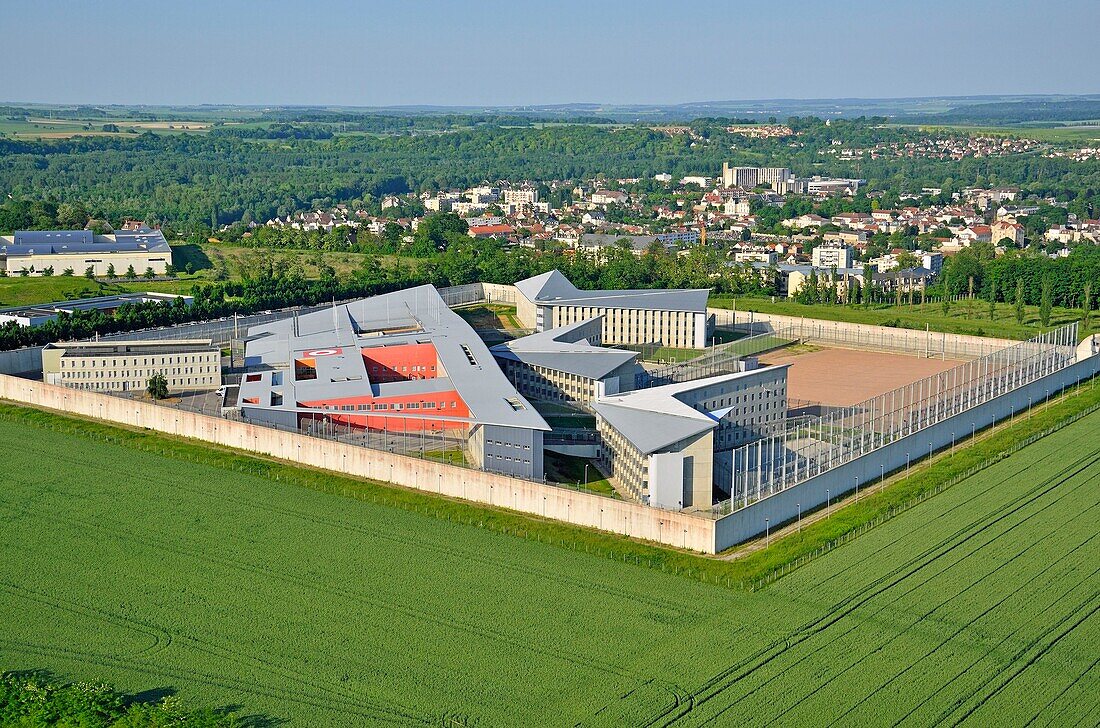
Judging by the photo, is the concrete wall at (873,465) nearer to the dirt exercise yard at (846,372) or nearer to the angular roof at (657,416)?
the angular roof at (657,416)

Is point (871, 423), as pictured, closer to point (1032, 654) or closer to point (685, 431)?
point (685, 431)

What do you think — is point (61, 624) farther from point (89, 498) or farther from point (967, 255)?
point (967, 255)

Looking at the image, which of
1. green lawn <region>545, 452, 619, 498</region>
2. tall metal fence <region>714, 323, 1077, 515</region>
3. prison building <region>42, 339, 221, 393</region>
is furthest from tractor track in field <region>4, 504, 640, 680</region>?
prison building <region>42, 339, 221, 393</region>

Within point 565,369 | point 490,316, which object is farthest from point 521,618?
point 490,316

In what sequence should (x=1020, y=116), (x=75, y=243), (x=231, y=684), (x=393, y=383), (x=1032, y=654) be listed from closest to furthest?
(x=231, y=684), (x=1032, y=654), (x=393, y=383), (x=75, y=243), (x=1020, y=116)

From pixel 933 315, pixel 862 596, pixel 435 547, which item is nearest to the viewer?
pixel 862 596

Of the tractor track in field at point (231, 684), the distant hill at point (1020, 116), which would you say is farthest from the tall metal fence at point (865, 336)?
the distant hill at point (1020, 116)
